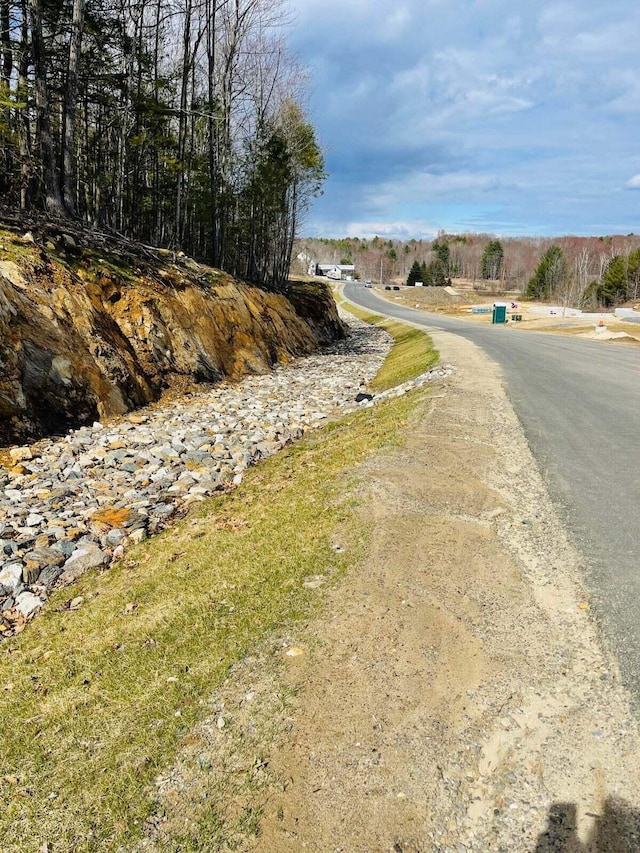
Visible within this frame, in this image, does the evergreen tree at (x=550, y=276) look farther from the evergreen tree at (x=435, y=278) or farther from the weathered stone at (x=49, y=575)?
the weathered stone at (x=49, y=575)

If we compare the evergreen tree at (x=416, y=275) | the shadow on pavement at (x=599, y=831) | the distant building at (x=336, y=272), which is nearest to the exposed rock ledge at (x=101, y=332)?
the shadow on pavement at (x=599, y=831)

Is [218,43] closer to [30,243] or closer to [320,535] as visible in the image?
[30,243]

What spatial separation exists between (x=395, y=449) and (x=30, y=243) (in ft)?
29.3

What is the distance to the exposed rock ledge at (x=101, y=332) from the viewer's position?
894cm

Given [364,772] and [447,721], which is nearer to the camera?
[364,772]

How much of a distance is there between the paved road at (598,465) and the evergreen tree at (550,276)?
88490mm

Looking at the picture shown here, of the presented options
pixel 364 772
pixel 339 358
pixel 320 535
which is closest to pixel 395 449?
pixel 320 535

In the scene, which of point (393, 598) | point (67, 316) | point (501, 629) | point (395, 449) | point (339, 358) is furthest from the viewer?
point (339, 358)

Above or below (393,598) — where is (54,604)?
below

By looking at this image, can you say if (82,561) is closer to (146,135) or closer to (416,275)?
(146,135)

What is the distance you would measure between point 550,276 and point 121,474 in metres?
100

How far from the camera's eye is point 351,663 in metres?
3.30

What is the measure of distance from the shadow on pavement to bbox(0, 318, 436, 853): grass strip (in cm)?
148

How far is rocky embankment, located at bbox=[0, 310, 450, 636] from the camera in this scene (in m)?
5.33
